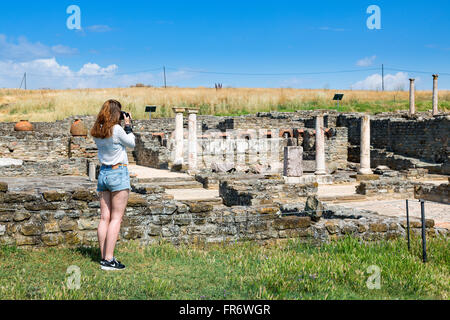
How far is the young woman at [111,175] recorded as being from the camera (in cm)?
490

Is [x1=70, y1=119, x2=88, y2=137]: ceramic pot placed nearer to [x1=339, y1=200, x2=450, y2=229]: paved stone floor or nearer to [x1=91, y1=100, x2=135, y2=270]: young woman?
[x1=339, y1=200, x2=450, y2=229]: paved stone floor

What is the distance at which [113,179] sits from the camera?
4.90 meters

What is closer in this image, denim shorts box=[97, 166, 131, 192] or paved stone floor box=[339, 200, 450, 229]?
denim shorts box=[97, 166, 131, 192]

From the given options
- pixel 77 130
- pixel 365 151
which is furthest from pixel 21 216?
pixel 77 130

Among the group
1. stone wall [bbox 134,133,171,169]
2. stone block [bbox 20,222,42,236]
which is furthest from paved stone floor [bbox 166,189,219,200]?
stone block [bbox 20,222,42,236]

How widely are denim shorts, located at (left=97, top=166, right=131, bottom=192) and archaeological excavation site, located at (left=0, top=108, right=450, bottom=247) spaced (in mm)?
1092

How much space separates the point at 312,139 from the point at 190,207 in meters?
23.2

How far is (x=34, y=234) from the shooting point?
5.57m

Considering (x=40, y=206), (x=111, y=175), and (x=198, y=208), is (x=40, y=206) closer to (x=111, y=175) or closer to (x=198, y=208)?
(x=111, y=175)

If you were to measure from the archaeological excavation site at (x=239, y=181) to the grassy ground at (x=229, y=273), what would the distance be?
15.5 inches

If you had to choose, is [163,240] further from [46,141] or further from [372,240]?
[46,141]

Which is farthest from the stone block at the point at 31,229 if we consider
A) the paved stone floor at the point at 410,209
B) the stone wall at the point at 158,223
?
the paved stone floor at the point at 410,209

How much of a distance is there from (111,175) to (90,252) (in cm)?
117

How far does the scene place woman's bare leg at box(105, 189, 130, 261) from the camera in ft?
16.0
